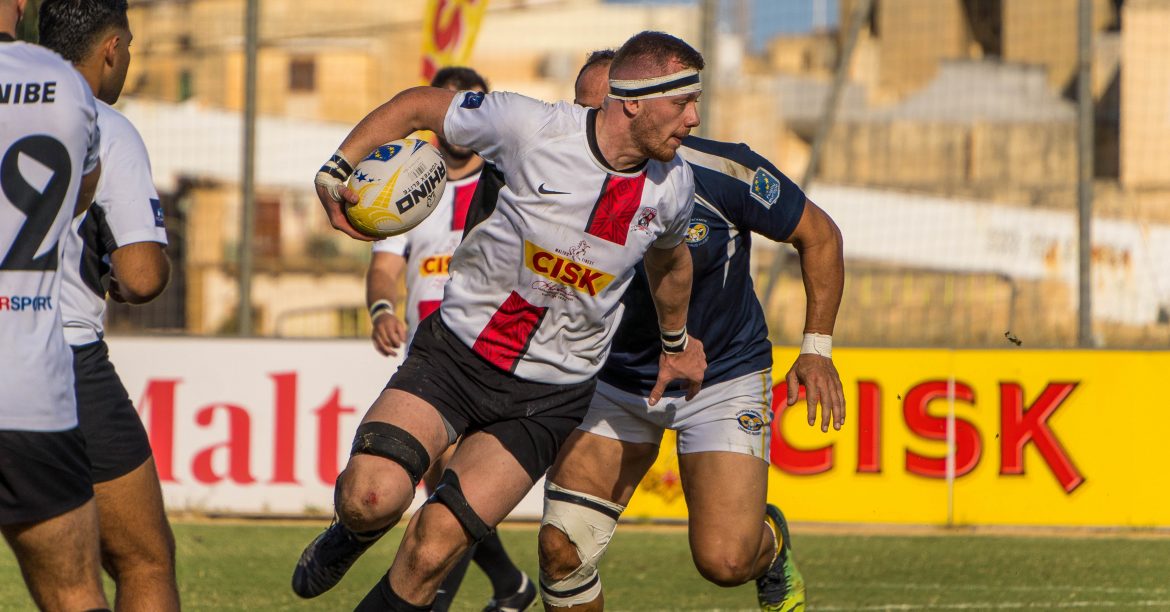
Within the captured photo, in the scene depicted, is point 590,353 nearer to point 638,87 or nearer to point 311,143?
point 638,87

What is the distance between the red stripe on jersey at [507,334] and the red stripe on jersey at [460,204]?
2075mm

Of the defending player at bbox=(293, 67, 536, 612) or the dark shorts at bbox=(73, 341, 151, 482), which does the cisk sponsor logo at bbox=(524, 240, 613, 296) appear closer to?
the dark shorts at bbox=(73, 341, 151, 482)

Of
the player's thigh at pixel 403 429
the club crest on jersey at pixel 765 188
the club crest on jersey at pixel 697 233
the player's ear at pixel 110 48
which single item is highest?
the player's ear at pixel 110 48

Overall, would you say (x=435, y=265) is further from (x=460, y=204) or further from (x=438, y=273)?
(x=460, y=204)

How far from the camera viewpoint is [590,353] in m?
5.43

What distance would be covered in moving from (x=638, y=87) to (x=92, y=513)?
2239mm

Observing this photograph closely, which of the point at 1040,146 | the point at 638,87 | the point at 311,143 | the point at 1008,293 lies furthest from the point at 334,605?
the point at 1040,146

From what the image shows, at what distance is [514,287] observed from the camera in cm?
522

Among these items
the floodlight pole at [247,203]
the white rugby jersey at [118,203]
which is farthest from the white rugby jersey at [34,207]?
the floodlight pole at [247,203]

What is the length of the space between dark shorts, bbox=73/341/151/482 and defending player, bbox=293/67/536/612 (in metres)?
2.37

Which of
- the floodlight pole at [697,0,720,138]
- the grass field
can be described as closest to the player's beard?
the grass field

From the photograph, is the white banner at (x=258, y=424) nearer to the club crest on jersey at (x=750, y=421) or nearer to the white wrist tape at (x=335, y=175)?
the club crest on jersey at (x=750, y=421)

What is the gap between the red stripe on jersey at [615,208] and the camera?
5148 millimetres

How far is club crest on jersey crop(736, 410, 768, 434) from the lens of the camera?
6.10 metres
